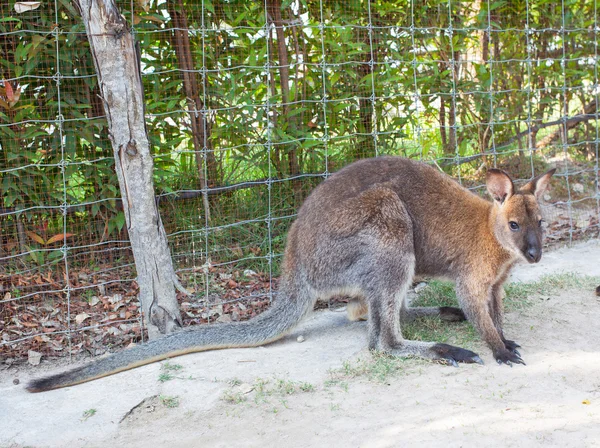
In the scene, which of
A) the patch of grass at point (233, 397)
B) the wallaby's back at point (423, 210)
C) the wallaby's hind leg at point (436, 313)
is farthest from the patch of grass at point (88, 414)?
the wallaby's hind leg at point (436, 313)

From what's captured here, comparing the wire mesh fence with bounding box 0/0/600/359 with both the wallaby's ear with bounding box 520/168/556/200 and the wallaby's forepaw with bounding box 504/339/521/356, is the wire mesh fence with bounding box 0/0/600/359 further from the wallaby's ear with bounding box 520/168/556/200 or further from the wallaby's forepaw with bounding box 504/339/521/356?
the wallaby's forepaw with bounding box 504/339/521/356

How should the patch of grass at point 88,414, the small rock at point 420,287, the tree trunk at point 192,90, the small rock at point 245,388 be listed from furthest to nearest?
1. the small rock at point 420,287
2. the tree trunk at point 192,90
3. the small rock at point 245,388
4. the patch of grass at point 88,414

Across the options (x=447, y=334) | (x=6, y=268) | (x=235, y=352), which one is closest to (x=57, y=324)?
(x=6, y=268)

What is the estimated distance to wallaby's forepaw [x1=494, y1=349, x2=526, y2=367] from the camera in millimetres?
3930

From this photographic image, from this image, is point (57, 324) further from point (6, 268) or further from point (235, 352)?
point (235, 352)

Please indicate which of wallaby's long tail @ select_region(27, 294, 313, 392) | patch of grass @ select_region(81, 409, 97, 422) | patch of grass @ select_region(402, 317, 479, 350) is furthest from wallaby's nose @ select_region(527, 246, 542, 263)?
patch of grass @ select_region(81, 409, 97, 422)

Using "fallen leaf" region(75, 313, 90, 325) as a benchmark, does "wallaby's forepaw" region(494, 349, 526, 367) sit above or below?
below

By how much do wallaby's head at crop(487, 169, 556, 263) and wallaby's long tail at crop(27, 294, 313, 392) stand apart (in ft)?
4.26

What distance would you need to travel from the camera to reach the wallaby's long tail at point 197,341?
3910 millimetres

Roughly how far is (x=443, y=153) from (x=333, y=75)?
1.53 m

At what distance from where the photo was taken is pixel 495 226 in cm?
426

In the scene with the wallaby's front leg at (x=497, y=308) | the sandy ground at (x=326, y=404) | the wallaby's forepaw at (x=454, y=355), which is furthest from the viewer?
the wallaby's front leg at (x=497, y=308)

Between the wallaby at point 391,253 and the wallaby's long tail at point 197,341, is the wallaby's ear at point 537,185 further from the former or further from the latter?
the wallaby's long tail at point 197,341

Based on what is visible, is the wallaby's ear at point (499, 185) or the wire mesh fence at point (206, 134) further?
the wire mesh fence at point (206, 134)
